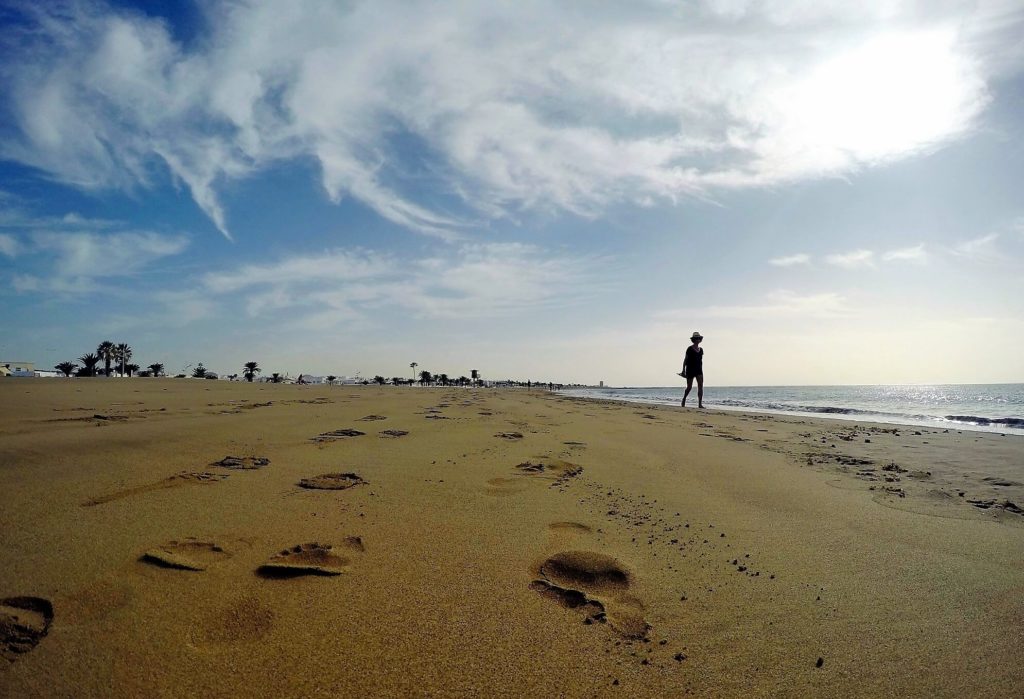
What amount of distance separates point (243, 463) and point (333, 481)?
102 cm

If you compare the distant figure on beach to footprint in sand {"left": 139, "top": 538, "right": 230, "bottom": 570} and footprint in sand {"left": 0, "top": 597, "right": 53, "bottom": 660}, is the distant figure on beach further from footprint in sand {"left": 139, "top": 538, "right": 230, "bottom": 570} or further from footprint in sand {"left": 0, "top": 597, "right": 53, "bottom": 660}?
footprint in sand {"left": 0, "top": 597, "right": 53, "bottom": 660}

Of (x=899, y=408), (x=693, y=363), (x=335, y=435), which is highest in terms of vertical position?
(x=693, y=363)

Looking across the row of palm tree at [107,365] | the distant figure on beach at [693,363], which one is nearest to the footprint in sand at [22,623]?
the distant figure on beach at [693,363]

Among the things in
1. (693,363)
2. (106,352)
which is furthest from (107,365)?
(693,363)

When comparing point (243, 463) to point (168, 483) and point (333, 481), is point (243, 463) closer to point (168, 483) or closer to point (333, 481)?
point (168, 483)

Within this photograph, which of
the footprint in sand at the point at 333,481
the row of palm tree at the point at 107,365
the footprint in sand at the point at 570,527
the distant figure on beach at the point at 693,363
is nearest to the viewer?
the footprint in sand at the point at 570,527

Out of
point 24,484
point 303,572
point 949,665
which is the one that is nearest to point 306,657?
point 303,572

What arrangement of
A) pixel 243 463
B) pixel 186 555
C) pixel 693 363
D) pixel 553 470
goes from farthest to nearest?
pixel 693 363 < pixel 553 470 < pixel 243 463 < pixel 186 555

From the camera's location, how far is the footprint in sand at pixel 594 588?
198cm

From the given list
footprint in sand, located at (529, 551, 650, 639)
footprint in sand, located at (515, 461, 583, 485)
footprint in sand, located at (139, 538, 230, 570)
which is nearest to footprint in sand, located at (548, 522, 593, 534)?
footprint in sand, located at (529, 551, 650, 639)

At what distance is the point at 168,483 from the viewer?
3510 mm

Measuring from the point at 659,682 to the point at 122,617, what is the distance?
1959mm

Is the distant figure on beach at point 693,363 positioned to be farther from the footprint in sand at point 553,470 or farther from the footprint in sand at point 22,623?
the footprint in sand at point 22,623

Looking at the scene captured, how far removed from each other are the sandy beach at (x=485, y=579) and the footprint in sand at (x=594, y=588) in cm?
1
